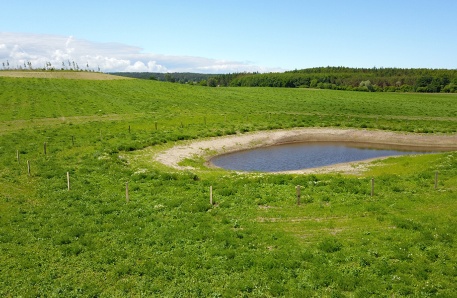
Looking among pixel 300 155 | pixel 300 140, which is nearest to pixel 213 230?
pixel 300 155

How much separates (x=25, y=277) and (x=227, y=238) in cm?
1032

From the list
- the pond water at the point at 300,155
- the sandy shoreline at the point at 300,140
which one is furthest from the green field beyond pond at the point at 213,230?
the pond water at the point at 300,155

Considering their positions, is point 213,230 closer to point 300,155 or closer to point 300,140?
point 300,155

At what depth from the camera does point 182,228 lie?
74.8ft

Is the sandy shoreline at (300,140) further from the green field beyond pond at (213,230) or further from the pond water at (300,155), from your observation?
the green field beyond pond at (213,230)

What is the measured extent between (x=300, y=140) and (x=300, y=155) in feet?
37.1

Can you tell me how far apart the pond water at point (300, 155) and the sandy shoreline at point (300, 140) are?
1720 mm

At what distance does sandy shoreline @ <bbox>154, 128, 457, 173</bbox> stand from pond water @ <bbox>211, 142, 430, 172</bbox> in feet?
5.64

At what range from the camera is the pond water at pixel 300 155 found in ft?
161

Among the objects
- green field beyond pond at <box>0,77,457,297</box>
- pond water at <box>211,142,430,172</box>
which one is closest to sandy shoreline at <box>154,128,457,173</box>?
pond water at <box>211,142,430,172</box>

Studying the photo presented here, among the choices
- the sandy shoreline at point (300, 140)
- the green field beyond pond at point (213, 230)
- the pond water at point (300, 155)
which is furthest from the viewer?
the sandy shoreline at point (300, 140)

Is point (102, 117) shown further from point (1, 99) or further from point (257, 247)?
point (257, 247)

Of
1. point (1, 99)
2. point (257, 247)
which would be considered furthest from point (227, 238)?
point (1, 99)

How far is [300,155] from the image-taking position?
56188 mm
